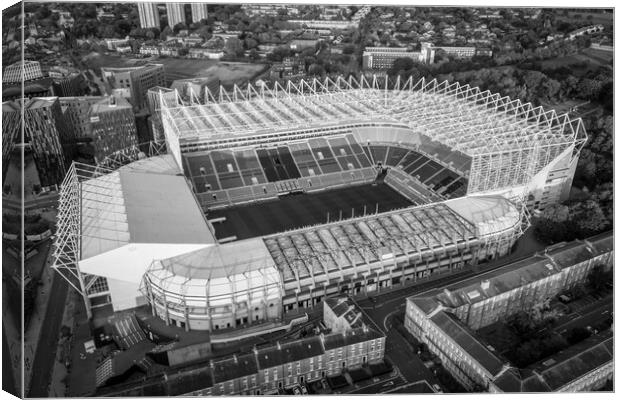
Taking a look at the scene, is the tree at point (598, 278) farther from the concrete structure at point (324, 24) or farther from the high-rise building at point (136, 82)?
the concrete structure at point (324, 24)

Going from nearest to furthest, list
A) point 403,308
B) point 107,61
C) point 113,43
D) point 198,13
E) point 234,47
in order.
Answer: point 403,308 → point 107,61 → point 234,47 → point 113,43 → point 198,13

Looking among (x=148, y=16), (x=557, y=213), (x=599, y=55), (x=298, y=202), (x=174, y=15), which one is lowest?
(x=298, y=202)

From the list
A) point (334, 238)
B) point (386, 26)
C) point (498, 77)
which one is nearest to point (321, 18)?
point (386, 26)

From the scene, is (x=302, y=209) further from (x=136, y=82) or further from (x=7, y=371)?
(x=136, y=82)

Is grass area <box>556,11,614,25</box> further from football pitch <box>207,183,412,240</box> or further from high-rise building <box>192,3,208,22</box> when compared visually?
high-rise building <box>192,3,208,22</box>

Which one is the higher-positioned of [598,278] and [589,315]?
[598,278]

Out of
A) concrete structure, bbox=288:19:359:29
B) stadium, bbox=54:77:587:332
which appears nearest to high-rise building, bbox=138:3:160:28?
concrete structure, bbox=288:19:359:29

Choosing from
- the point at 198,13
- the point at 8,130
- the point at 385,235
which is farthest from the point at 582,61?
the point at 198,13
